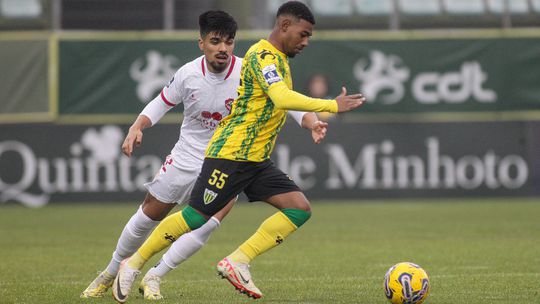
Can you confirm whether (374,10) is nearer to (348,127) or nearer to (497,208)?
(348,127)

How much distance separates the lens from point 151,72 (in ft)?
63.3

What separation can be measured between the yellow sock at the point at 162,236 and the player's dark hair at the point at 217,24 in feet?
4.55

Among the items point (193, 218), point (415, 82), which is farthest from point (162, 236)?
point (415, 82)

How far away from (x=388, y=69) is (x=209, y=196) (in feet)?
39.6

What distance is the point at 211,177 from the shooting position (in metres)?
8.00

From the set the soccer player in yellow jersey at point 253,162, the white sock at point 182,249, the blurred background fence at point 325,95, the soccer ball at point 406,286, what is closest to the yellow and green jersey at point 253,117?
the soccer player in yellow jersey at point 253,162

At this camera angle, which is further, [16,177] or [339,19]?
[339,19]

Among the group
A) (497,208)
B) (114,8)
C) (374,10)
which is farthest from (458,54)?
(114,8)

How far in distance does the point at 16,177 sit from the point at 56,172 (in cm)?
66

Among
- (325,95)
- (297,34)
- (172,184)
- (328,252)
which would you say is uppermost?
(297,34)

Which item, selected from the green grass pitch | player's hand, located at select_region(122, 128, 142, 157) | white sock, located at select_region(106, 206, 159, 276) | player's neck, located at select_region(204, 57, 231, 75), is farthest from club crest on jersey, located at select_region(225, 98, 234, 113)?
the green grass pitch

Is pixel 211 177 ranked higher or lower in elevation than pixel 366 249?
higher

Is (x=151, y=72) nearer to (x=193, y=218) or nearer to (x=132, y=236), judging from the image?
(x=132, y=236)

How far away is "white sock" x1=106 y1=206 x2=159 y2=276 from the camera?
8.59m
